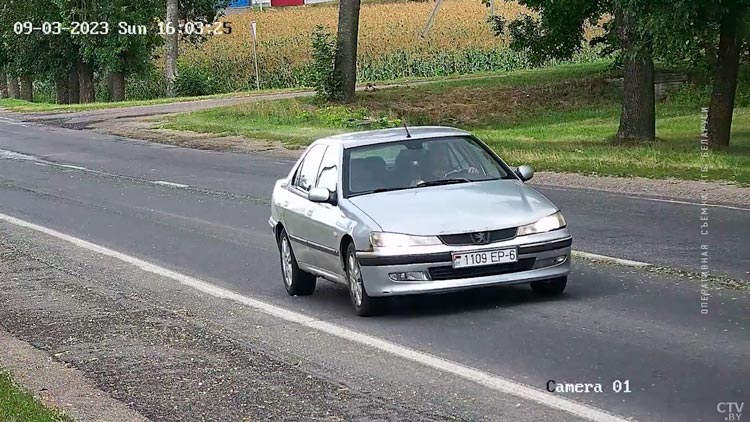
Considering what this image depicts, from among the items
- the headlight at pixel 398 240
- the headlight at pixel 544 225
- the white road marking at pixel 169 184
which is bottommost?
the white road marking at pixel 169 184

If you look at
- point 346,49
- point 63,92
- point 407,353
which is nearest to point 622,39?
point 346,49

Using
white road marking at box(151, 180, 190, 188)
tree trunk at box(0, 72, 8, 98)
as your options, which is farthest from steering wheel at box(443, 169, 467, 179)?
tree trunk at box(0, 72, 8, 98)

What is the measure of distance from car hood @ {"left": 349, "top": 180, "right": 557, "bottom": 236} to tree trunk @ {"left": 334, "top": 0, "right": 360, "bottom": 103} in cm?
3209

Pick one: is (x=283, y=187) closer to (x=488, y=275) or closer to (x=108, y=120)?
(x=488, y=275)

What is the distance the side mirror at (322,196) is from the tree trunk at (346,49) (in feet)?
104

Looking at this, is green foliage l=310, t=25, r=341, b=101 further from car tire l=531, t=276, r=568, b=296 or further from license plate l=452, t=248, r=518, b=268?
license plate l=452, t=248, r=518, b=268

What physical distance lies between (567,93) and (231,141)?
669 inches

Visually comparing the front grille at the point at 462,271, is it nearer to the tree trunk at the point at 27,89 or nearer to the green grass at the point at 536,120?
the green grass at the point at 536,120

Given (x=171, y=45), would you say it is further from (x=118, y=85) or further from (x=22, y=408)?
(x=22, y=408)

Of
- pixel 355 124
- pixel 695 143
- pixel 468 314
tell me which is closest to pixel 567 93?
pixel 355 124

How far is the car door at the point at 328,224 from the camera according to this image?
10.8m

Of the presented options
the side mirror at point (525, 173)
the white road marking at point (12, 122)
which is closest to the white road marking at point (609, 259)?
the side mirror at point (525, 173)

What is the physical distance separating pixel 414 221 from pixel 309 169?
7.39 ft

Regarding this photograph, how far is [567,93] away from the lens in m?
47.8
